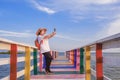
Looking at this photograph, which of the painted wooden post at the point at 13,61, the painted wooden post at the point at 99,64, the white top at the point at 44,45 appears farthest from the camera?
the white top at the point at 44,45

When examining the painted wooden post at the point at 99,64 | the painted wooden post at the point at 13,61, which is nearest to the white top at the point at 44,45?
the painted wooden post at the point at 13,61

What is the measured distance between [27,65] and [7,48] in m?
3.13

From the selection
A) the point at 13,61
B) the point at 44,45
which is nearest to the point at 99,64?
the point at 13,61

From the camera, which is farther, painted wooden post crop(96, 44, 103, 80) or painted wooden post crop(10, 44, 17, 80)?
painted wooden post crop(10, 44, 17, 80)

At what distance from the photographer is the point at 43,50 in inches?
400

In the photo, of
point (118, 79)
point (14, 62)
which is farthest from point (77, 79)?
point (118, 79)

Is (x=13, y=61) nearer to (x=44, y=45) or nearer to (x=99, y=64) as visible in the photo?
(x=99, y=64)

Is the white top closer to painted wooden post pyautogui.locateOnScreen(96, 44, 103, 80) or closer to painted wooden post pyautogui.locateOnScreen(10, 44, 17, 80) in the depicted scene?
painted wooden post pyautogui.locateOnScreen(10, 44, 17, 80)

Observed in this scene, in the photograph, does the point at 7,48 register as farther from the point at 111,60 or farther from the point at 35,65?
the point at 35,65

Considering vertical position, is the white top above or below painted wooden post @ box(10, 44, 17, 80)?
above

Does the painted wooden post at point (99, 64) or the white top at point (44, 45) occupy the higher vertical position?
the white top at point (44, 45)

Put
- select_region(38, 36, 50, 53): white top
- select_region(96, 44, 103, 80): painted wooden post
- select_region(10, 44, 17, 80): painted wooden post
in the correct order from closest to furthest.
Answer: select_region(96, 44, 103, 80): painted wooden post → select_region(10, 44, 17, 80): painted wooden post → select_region(38, 36, 50, 53): white top

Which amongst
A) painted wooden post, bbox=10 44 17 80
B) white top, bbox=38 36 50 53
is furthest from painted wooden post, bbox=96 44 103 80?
white top, bbox=38 36 50 53

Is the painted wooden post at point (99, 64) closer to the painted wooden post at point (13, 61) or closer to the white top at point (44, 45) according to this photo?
the painted wooden post at point (13, 61)
